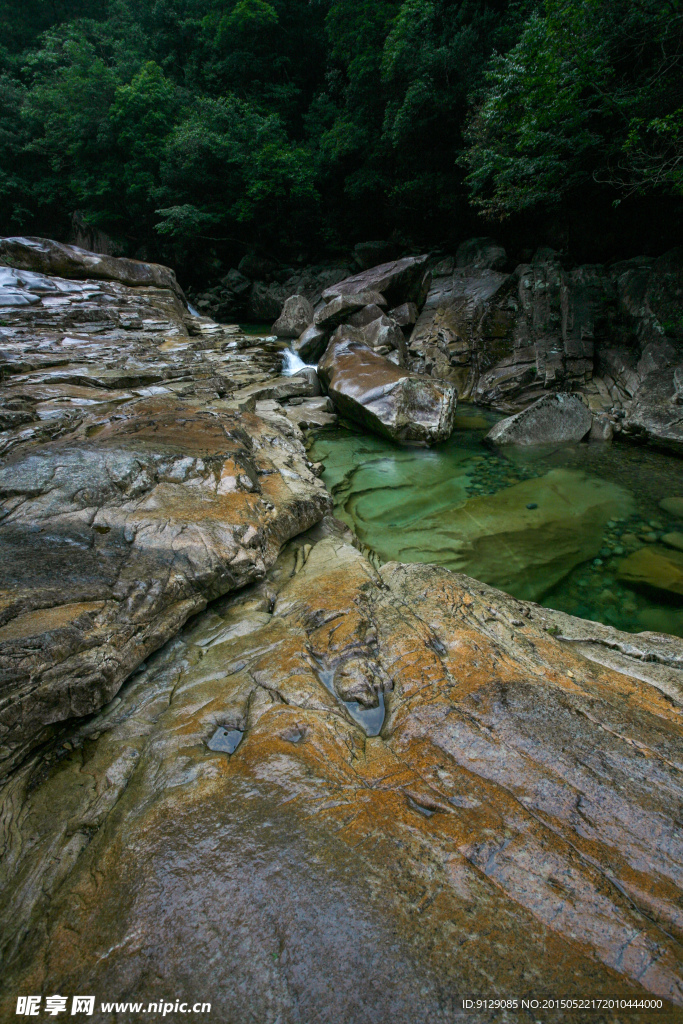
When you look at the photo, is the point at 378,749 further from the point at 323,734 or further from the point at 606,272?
the point at 606,272

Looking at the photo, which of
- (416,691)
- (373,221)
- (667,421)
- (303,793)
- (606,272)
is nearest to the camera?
(303,793)

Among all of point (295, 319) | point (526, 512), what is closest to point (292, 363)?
point (295, 319)

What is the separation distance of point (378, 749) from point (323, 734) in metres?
0.25

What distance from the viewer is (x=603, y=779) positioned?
1721 millimetres

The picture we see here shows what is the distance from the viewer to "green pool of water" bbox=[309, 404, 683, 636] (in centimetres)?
407

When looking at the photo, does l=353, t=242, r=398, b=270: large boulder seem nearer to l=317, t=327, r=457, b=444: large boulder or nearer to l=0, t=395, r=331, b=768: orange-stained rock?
l=317, t=327, r=457, b=444: large boulder

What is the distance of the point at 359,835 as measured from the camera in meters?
1.57

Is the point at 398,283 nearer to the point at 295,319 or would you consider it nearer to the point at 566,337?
the point at 295,319

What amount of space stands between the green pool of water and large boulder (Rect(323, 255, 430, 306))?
257 inches

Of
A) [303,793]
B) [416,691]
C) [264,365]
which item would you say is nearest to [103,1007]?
[303,793]

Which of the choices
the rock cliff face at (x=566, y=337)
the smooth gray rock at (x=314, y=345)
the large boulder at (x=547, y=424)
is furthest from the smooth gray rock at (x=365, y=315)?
the large boulder at (x=547, y=424)

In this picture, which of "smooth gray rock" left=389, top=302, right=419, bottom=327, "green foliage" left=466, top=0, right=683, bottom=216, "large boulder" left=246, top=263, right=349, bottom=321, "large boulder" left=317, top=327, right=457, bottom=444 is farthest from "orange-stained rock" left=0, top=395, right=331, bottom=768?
"large boulder" left=246, top=263, right=349, bottom=321

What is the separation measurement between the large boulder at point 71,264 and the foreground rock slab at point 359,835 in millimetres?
13685

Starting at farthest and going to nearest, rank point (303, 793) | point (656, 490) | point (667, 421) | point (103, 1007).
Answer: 1. point (667, 421)
2. point (656, 490)
3. point (303, 793)
4. point (103, 1007)
